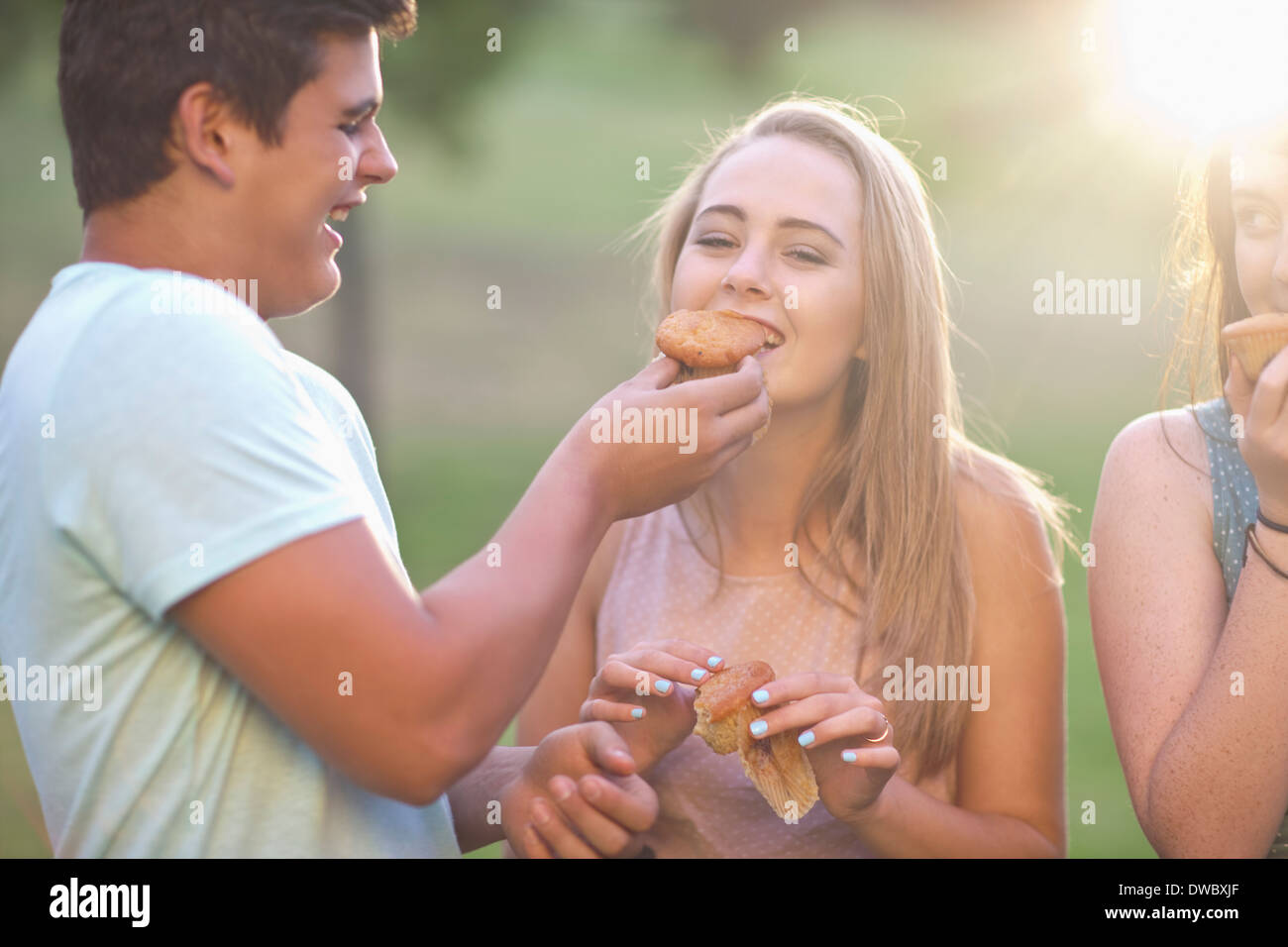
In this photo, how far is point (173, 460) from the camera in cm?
156

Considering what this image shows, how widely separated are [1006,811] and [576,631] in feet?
3.85

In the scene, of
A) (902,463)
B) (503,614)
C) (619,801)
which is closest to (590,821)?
(619,801)

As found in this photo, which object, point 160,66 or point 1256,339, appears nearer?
point 160,66

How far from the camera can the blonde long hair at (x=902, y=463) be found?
283 cm

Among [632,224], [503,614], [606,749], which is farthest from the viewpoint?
[632,224]

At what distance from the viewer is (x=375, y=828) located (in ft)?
6.26

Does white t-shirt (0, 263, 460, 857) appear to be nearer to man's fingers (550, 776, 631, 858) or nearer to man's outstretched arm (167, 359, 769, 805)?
man's outstretched arm (167, 359, 769, 805)

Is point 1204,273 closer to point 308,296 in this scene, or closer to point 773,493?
point 773,493

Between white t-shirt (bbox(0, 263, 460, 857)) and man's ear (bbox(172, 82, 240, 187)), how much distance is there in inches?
9.0

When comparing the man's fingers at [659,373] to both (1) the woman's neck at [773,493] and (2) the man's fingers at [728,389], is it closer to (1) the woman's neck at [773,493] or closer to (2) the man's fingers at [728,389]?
(2) the man's fingers at [728,389]

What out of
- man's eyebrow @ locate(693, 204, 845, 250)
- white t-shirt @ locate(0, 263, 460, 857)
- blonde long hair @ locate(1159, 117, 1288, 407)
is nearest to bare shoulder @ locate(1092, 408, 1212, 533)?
blonde long hair @ locate(1159, 117, 1288, 407)

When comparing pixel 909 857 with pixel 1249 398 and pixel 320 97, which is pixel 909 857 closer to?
pixel 1249 398

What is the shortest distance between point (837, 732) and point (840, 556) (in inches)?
32.9

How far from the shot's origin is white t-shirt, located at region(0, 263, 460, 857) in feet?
5.12
